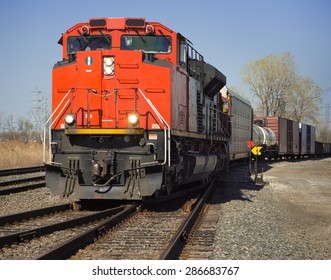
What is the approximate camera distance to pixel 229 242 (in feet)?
23.0

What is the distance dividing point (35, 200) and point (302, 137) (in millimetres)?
37421

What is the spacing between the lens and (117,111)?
9.22 metres

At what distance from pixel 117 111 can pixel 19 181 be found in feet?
25.4

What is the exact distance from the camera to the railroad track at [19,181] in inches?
520

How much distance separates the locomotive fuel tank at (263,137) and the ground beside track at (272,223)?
41.5 feet

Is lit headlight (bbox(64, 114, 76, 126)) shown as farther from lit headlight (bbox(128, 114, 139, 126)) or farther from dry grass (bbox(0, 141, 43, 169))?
dry grass (bbox(0, 141, 43, 169))

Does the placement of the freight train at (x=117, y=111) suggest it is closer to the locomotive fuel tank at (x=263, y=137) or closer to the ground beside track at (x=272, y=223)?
the ground beside track at (x=272, y=223)

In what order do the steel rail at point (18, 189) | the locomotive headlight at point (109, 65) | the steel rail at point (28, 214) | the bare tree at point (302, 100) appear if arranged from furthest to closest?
1. the bare tree at point (302, 100)
2. the steel rail at point (18, 189)
3. the locomotive headlight at point (109, 65)
4. the steel rail at point (28, 214)

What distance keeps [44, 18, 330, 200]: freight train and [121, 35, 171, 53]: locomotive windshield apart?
20 mm

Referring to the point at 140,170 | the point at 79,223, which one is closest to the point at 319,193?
the point at 140,170

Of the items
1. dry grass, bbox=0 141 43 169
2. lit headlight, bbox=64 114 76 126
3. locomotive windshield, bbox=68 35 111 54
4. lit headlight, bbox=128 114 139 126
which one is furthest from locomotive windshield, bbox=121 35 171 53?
dry grass, bbox=0 141 43 169

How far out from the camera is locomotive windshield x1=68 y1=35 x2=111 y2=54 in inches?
385

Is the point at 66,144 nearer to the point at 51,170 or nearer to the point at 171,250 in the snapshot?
the point at 51,170

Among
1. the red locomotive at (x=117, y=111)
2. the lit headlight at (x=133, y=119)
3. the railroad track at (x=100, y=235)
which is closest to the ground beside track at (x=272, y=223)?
the railroad track at (x=100, y=235)
